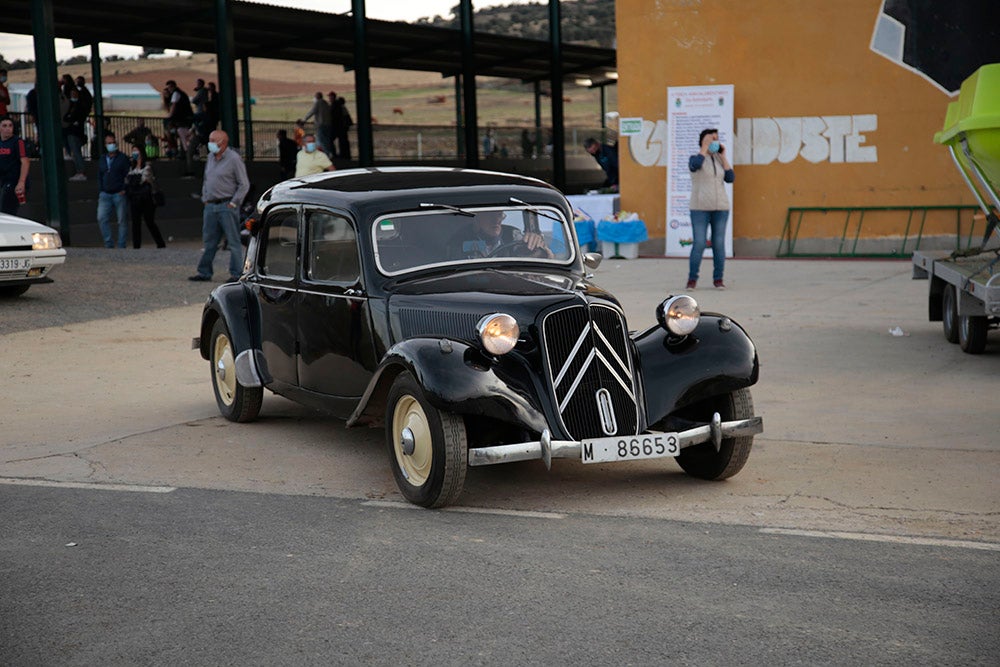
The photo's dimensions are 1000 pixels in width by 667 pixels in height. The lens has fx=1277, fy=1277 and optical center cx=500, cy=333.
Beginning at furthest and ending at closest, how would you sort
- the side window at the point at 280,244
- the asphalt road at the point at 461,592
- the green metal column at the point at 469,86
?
the green metal column at the point at 469,86 < the side window at the point at 280,244 < the asphalt road at the point at 461,592

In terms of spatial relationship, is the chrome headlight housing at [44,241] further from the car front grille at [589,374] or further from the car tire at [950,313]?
the car front grille at [589,374]

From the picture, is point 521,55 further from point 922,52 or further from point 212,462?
point 212,462

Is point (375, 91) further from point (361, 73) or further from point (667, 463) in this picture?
point (667, 463)

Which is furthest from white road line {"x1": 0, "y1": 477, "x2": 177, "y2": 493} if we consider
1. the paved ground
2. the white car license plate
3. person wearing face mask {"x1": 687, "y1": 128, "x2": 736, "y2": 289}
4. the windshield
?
person wearing face mask {"x1": 687, "y1": 128, "x2": 736, "y2": 289}

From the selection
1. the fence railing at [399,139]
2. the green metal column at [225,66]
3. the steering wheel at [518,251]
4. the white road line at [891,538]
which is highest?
the green metal column at [225,66]

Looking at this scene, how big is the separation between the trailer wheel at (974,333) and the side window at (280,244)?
18.7 feet

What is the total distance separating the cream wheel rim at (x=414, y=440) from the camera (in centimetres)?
620

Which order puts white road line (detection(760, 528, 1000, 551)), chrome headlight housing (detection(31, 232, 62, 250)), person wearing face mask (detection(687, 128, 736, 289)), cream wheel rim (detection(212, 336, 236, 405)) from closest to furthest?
1. white road line (detection(760, 528, 1000, 551))
2. cream wheel rim (detection(212, 336, 236, 405))
3. chrome headlight housing (detection(31, 232, 62, 250))
4. person wearing face mask (detection(687, 128, 736, 289))

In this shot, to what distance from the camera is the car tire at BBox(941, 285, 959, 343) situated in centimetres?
1098

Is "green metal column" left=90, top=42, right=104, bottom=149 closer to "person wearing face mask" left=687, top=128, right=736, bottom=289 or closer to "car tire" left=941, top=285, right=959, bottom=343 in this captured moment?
"person wearing face mask" left=687, top=128, right=736, bottom=289

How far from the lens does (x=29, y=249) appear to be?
14.4 metres

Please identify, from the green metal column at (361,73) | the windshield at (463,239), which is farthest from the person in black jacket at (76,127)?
the windshield at (463,239)

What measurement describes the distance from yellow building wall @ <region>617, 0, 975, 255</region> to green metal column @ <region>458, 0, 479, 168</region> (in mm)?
9198

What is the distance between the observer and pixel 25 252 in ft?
47.2
